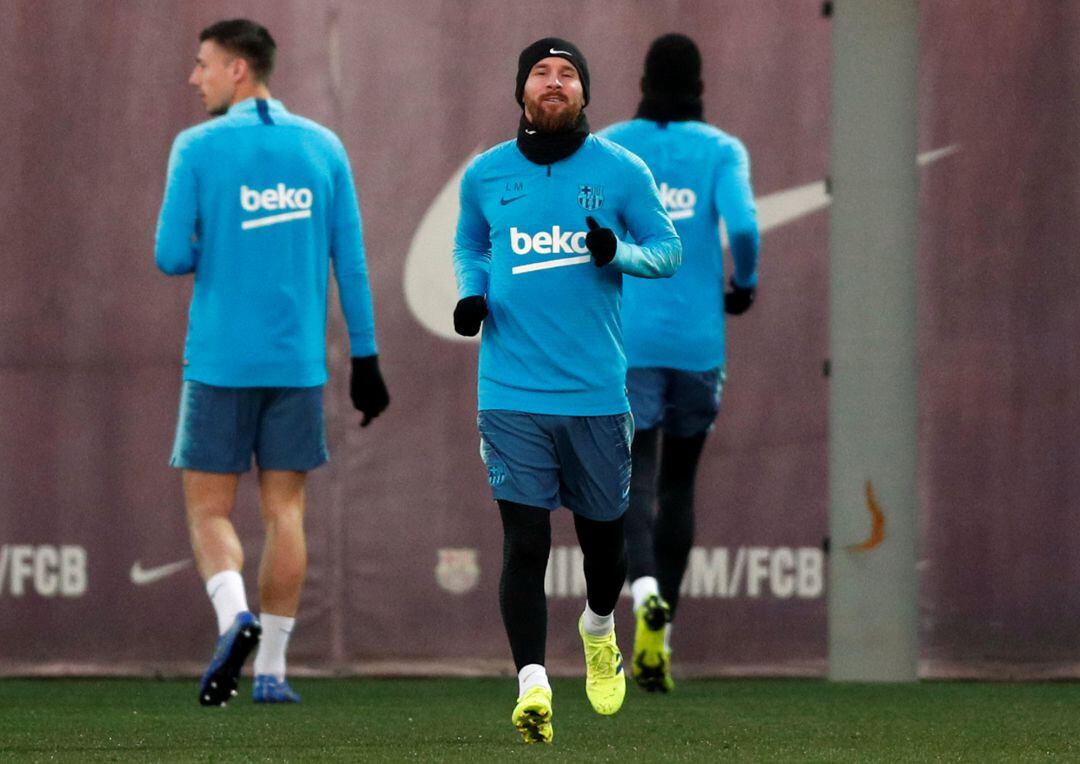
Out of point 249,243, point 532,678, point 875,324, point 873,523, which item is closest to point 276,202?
point 249,243

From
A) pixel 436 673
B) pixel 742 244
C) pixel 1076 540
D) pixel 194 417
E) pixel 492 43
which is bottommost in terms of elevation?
pixel 436 673

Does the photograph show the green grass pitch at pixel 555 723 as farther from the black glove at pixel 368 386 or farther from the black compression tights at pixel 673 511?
the black glove at pixel 368 386

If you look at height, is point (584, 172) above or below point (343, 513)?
above

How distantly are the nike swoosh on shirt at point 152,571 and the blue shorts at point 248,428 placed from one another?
138cm

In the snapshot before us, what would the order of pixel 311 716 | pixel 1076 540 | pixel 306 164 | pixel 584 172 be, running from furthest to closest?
pixel 1076 540 → pixel 306 164 → pixel 311 716 → pixel 584 172

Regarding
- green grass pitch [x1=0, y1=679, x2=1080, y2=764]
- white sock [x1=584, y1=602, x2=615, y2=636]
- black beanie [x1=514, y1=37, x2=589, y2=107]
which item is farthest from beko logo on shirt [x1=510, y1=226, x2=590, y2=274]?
green grass pitch [x1=0, y1=679, x2=1080, y2=764]

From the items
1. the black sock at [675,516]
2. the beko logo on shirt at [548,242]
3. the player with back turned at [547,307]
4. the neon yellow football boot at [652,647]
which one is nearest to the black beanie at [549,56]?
the player with back turned at [547,307]

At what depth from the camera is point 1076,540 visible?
812cm

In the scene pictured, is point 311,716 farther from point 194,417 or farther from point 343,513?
point 343,513

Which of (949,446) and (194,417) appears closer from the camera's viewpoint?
(194,417)

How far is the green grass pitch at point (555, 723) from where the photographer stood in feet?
17.7

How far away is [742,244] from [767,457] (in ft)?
3.55

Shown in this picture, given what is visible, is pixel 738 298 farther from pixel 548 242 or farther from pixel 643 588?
pixel 548 242

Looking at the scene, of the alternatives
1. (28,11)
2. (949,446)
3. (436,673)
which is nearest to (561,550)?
(436,673)
